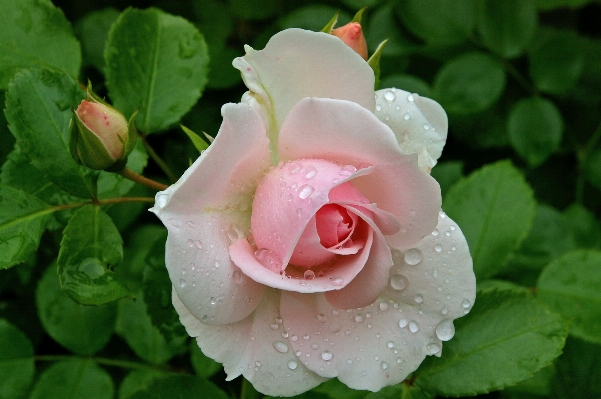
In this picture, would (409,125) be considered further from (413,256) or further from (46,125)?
(46,125)

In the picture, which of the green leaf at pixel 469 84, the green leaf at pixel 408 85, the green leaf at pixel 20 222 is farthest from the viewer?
the green leaf at pixel 469 84

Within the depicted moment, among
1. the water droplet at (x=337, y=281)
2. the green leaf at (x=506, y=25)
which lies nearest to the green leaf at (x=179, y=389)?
the water droplet at (x=337, y=281)

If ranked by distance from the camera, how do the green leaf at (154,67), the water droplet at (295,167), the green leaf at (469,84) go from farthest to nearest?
the green leaf at (469,84), the green leaf at (154,67), the water droplet at (295,167)

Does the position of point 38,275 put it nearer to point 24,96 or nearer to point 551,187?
point 24,96

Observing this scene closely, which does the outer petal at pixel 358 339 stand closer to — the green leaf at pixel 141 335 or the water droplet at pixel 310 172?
the water droplet at pixel 310 172

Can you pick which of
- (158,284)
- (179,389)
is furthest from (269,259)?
(179,389)

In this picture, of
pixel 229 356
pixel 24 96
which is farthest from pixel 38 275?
pixel 229 356
